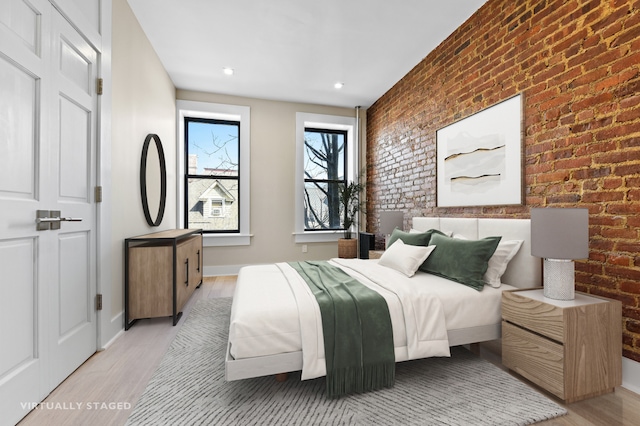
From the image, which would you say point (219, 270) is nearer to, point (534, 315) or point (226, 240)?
point (226, 240)

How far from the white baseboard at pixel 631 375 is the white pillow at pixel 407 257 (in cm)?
130

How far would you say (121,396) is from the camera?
1.63 meters

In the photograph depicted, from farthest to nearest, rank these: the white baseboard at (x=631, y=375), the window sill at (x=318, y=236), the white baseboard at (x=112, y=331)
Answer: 1. the window sill at (x=318, y=236)
2. the white baseboard at (x=112, y=331)
3. the white baseboard at (x=631, y=375)

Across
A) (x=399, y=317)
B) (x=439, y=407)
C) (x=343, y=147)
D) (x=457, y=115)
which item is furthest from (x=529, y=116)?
(x=343, y=147)

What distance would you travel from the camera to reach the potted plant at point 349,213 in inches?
183

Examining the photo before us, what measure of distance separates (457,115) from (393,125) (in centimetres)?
139

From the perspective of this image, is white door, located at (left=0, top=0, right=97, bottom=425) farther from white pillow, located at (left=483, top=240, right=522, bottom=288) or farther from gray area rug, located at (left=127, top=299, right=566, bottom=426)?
white pillow, located at (left=483, top=240, right=522, bottom=288)

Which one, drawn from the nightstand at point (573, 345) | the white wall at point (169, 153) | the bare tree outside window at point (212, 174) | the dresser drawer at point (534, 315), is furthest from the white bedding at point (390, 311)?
the bare tree outside window at point (212, 174)

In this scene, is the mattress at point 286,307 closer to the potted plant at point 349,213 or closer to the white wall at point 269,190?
the potted plant at point 349,213

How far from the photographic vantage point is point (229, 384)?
174 cm

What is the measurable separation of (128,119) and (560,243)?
3.52 metres

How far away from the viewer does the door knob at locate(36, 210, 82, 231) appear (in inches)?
61.3

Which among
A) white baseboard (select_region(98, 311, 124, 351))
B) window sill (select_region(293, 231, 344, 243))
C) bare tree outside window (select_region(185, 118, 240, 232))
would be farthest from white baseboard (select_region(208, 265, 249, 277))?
white baseboard (select_region(98, 311, 124, 351))

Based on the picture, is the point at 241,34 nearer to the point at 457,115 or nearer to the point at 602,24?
the point at 457,115
